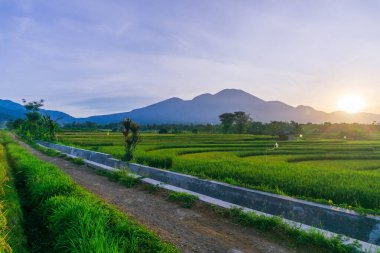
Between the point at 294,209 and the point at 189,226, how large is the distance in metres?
2.49

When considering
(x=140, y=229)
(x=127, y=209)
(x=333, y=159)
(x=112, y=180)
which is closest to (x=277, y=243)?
(x=140, y=229)

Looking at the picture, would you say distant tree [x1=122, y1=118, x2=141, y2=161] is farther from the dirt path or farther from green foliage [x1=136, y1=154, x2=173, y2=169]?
the dirt path

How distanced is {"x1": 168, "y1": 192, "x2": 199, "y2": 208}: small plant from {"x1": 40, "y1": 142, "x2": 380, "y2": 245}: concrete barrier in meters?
1.13

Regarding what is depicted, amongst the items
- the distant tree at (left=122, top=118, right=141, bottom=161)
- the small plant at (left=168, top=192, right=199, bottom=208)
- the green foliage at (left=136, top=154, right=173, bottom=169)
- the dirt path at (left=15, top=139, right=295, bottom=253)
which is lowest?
the dirt path at (left=15, top=139, right=295, bottom=253)

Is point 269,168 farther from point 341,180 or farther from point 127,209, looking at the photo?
point 127,209

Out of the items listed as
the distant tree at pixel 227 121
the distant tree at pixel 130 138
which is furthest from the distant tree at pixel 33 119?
the distant tree at pixel 227 121

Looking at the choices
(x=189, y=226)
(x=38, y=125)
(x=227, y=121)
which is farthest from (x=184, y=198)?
(x=227, y=121)

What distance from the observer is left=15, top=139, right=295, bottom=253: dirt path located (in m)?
5.09

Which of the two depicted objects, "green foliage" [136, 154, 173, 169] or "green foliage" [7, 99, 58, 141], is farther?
"green foliage" [7, 99, 58, 141]

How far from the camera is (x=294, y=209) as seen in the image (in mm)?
6711

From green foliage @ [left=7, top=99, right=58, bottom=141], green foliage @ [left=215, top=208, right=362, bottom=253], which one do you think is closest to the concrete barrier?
green foliage @ [left=215, top=208, right=362, bottom=253]

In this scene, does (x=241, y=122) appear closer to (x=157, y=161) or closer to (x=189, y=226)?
(x=157, y=161)

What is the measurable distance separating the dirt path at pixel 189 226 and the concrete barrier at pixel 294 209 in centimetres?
123

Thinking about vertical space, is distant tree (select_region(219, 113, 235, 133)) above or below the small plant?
above
